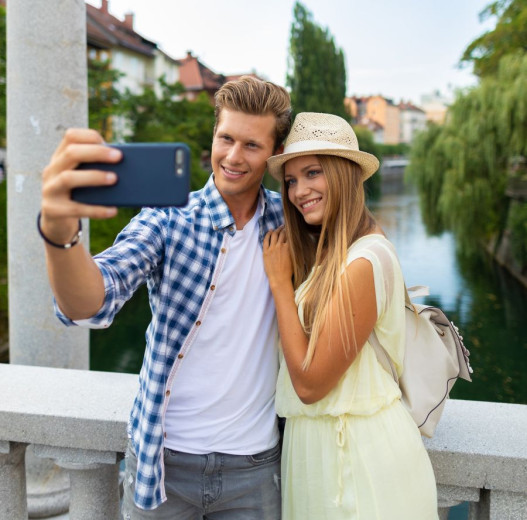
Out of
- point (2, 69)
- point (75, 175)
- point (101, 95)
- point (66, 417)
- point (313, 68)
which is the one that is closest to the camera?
point (75, 175)

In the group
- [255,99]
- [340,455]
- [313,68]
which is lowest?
[340,455]

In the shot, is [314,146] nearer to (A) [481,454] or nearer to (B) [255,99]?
(B) [255,99]

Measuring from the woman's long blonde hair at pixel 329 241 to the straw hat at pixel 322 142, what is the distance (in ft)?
0.10

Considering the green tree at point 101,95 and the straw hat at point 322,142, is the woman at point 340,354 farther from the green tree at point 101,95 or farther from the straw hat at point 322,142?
the green tree at point 101,95

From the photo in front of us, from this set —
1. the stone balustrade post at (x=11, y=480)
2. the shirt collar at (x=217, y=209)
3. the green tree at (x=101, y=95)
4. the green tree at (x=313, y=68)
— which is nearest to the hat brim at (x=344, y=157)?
the shirt collar at (x=217, y=209)

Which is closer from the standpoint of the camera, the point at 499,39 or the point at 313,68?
the point at 499,39

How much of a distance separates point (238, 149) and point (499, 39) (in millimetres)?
16420

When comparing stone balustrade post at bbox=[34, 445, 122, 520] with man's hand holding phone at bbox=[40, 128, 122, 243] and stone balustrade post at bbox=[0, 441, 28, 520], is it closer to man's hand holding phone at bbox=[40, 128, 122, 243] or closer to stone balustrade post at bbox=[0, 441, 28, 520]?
stone balustrade post at bbox=[0, 441, 28, 520]

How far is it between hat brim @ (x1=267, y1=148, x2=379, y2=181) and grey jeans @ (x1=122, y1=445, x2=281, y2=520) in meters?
0.72

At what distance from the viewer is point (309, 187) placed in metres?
1.59

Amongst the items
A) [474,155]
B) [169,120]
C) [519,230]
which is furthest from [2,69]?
[519,230]

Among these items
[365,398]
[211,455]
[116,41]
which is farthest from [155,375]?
[116,41]

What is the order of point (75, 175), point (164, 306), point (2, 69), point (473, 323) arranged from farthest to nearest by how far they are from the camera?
point (2, 69) → point (473, 323) → point (164, 306) → point (75, 175)

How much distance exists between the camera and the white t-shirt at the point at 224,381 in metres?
1.52
